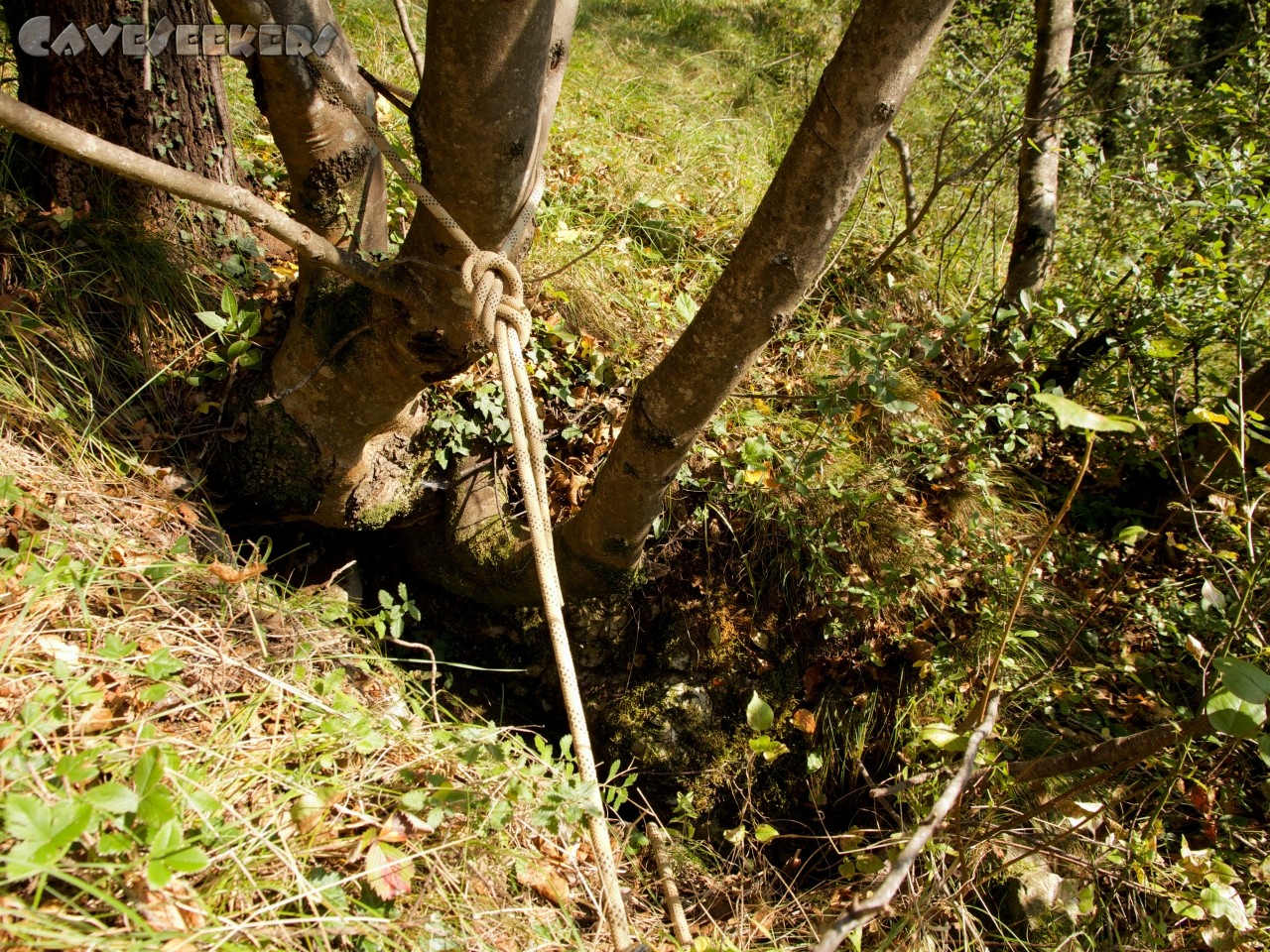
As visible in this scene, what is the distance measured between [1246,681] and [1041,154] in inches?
116

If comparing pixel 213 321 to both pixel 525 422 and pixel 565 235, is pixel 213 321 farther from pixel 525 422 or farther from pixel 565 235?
pixel 565 235

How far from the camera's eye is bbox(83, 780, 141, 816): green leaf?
98 cm

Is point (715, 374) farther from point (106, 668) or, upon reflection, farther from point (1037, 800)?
point (1037, 800)

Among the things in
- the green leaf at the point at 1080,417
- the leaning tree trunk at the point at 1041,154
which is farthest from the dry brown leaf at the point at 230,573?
the leaning tree trunk at the point at 1041,154

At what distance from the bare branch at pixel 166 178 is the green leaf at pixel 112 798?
1.00m

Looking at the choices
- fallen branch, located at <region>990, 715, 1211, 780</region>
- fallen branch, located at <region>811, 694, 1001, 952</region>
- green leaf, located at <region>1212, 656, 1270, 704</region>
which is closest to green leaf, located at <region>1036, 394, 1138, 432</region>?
green leaf, located at <region>1212, 656, 1270, 704</region>

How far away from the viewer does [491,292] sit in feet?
5.08

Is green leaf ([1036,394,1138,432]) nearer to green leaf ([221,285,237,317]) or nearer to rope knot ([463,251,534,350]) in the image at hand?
rope knot ([463,251,534,350])

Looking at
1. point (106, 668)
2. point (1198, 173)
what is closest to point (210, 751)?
point (106, 668)

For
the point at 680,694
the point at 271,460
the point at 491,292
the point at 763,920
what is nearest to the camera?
the point at 491,292

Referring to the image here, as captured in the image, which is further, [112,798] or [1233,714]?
[1233,714]

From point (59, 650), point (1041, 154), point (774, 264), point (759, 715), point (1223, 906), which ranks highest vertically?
point (1041, 154)

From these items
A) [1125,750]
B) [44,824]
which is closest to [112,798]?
[44,824]

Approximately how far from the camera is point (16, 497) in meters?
1.58
